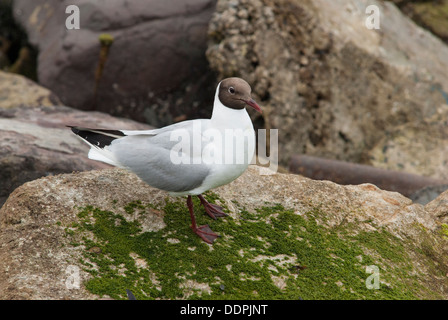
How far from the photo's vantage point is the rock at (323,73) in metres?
7.95

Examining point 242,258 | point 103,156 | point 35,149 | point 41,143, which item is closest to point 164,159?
point 103,156

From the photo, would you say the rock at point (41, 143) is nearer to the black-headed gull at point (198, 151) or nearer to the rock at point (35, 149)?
the rock at point (35, 149)

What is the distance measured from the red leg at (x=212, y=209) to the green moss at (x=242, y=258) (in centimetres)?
5

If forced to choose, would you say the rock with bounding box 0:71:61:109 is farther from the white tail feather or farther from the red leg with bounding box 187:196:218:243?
the red leg with bounding box 187:196:218:243

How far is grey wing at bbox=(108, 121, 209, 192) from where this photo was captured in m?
3.96

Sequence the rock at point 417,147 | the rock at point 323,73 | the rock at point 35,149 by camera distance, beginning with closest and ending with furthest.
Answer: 1. the rock at point 35,149
2. the rock at point 323,73
3. the rock at point 417,147

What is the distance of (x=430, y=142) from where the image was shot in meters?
8.49

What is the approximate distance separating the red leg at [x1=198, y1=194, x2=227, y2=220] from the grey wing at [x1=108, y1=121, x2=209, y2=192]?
495mm

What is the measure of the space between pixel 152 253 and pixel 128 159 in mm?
786

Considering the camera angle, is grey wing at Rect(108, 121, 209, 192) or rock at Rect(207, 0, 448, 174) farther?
rock at Rect(207, 0, 448, 174)

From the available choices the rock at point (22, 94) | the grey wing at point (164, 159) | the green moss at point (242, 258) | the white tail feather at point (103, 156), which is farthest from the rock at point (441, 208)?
the rock at point (22, 94)

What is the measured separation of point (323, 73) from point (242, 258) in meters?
4.91

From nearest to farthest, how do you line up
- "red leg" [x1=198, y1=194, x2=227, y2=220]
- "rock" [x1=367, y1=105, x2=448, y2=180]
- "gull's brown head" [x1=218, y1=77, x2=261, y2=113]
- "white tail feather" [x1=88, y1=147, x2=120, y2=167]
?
"gull's brown head" [x1=218, y1=77, x2=261, y2=113]
"white tail feather" [x1=88, y1=147, x2=120, y2=167]
"red leg" [x1=198, y1=194, x2=227, y2=220]
"rock" [x1=367, y1=105, x2=448, y2=180]

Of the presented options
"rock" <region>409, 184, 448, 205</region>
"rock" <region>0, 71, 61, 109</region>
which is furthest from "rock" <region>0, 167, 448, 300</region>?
"rock" <region>0, 71, 61, 109</region>
